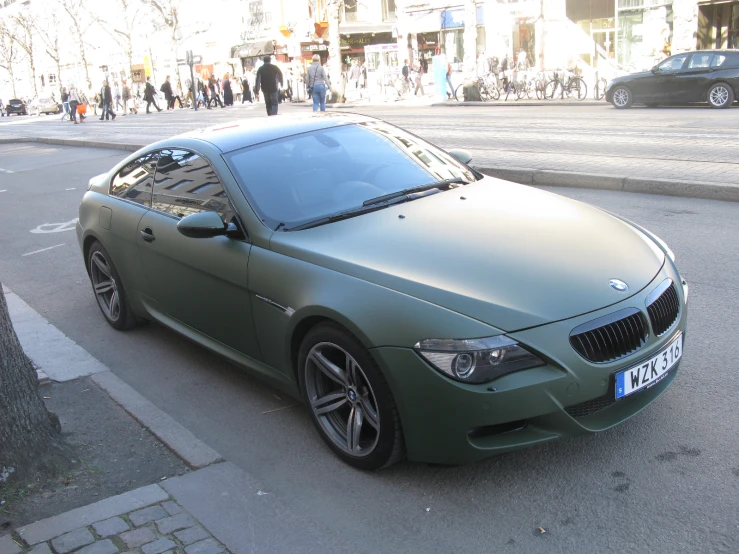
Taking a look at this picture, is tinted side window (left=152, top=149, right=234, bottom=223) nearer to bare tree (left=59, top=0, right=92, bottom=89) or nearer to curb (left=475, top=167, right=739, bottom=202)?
curb (left=475, top=167, right=739, bottom=202)

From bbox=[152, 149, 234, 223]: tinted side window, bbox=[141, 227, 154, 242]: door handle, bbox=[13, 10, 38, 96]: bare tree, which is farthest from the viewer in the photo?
bbox=[13, 10, 38, 96]: bare tree

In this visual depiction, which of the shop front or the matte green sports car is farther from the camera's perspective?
the shop front

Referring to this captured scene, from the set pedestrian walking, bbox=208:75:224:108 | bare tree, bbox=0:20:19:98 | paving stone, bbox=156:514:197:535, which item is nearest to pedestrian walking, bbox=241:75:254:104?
pedestrian walking, bbox=208:75:224:108

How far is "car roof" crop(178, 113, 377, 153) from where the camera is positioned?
15.6 feet

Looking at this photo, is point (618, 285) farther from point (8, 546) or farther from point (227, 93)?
point (227, 93)

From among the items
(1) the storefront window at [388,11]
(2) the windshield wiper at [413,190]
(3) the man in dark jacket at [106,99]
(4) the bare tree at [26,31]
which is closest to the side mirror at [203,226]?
(2) the windshield wiper at [413,190]

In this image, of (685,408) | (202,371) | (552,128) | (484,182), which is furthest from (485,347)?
(552,128)

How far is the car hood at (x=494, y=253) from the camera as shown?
3.21 metres

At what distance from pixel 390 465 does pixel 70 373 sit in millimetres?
2542

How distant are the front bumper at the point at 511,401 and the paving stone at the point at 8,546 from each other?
5.17ft

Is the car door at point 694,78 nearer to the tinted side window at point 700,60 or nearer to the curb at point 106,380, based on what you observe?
the tinted side window at point 700,60

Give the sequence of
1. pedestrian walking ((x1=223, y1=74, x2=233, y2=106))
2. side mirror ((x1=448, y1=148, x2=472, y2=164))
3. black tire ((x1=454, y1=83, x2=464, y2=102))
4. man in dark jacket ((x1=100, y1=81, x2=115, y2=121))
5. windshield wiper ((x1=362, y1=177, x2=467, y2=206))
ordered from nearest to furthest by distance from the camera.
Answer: windshield wiper ((x1=362, y1=177, x2=467, y2=206)), side mirror ((x1=448, y1=148, x2=472, y2=164)), black tire ((x1=454, y1=83, x2=464, y2=102)), man in dark jacket ((x1=100, y1=81, x2=115, y2=121)), pedestrian walking ((x1=223, y1=74, x2=233, y2=106))

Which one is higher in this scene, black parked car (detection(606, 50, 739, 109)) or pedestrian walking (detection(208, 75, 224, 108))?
pedestrian walking (detection(208, 75, 224, 108))

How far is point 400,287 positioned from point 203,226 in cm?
128
